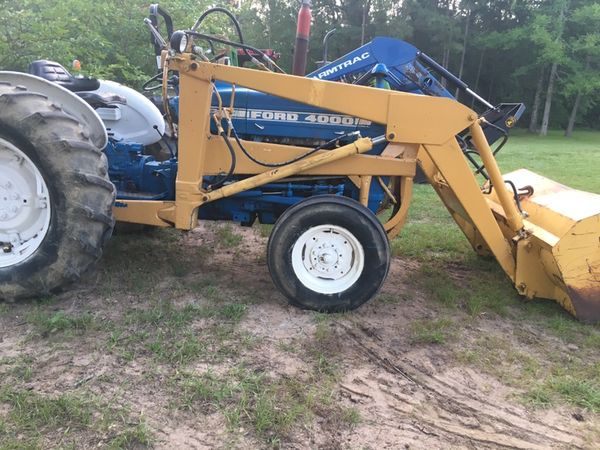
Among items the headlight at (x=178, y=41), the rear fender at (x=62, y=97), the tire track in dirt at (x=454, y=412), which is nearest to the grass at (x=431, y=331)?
A: the tire track in dirt at (x=454, y=412)

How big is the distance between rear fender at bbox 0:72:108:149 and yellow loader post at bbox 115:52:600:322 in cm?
61

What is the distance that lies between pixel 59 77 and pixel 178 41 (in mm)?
1505

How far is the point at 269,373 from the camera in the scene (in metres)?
2.91

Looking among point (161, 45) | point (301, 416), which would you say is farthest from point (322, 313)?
point (161, 45)

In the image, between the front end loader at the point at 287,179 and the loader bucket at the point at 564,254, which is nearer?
the front end loader at the point at 287,179

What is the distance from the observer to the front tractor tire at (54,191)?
11.0 ft

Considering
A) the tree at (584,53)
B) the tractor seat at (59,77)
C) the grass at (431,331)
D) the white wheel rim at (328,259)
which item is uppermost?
the tree at (584,53)

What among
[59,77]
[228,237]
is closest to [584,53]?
[228,237]

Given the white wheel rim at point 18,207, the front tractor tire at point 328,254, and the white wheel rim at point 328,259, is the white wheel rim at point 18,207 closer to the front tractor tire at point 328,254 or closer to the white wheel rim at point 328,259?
the front tractor tire at point 328,254

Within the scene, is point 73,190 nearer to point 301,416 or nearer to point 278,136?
point 278,136

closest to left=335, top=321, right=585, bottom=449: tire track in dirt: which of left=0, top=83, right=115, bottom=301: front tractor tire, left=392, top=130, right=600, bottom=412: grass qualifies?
left=392, top=130, right=600, bottom=412: grass

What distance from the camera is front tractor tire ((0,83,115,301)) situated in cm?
334

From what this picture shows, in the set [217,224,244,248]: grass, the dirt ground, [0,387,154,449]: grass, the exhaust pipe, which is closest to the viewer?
[0,387,154,449]: grass

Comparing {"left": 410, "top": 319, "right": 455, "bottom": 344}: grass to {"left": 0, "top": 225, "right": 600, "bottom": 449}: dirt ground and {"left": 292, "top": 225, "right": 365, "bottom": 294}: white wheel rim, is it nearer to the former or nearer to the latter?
{"left": 0, "top": 225, "right": 600, "bottom": 449}: dirt ground
